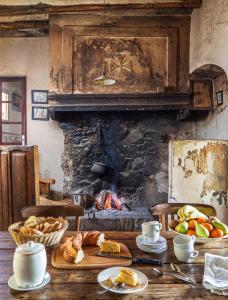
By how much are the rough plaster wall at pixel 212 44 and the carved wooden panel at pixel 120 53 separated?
16 centimetres

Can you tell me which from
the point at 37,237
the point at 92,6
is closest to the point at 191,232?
the point at 37,237

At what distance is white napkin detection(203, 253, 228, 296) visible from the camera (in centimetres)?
95

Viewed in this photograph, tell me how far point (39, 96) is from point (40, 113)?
0.26m

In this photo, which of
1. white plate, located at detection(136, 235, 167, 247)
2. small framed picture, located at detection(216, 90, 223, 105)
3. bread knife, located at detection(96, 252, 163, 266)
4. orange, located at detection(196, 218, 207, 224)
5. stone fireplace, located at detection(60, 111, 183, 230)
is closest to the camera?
bread knife, located at detection(96, 252, 163, 266)

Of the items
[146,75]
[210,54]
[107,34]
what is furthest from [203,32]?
[107,34]

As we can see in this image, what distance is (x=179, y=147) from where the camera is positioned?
247cm

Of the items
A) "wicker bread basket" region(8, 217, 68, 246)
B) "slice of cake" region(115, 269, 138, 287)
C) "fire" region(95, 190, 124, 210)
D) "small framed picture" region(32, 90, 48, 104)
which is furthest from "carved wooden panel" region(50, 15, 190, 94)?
"slice of cake" region(115, 269, 138, 287)

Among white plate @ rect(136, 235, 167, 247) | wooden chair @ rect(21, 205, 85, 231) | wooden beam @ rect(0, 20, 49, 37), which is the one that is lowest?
white plate @ rect(136, 235, 167, 247)

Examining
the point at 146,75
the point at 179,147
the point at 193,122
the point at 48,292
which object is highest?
the point at 146,75

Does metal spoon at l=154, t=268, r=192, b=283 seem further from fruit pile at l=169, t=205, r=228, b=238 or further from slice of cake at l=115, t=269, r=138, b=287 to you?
fruit pile at l=169, t=205, r=228, b=238

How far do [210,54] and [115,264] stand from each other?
7.88 feet

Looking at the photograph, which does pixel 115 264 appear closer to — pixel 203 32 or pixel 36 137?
pixel 203 32

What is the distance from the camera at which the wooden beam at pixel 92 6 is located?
3.04 metres

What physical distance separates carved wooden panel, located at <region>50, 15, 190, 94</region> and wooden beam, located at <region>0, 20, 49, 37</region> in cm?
43
